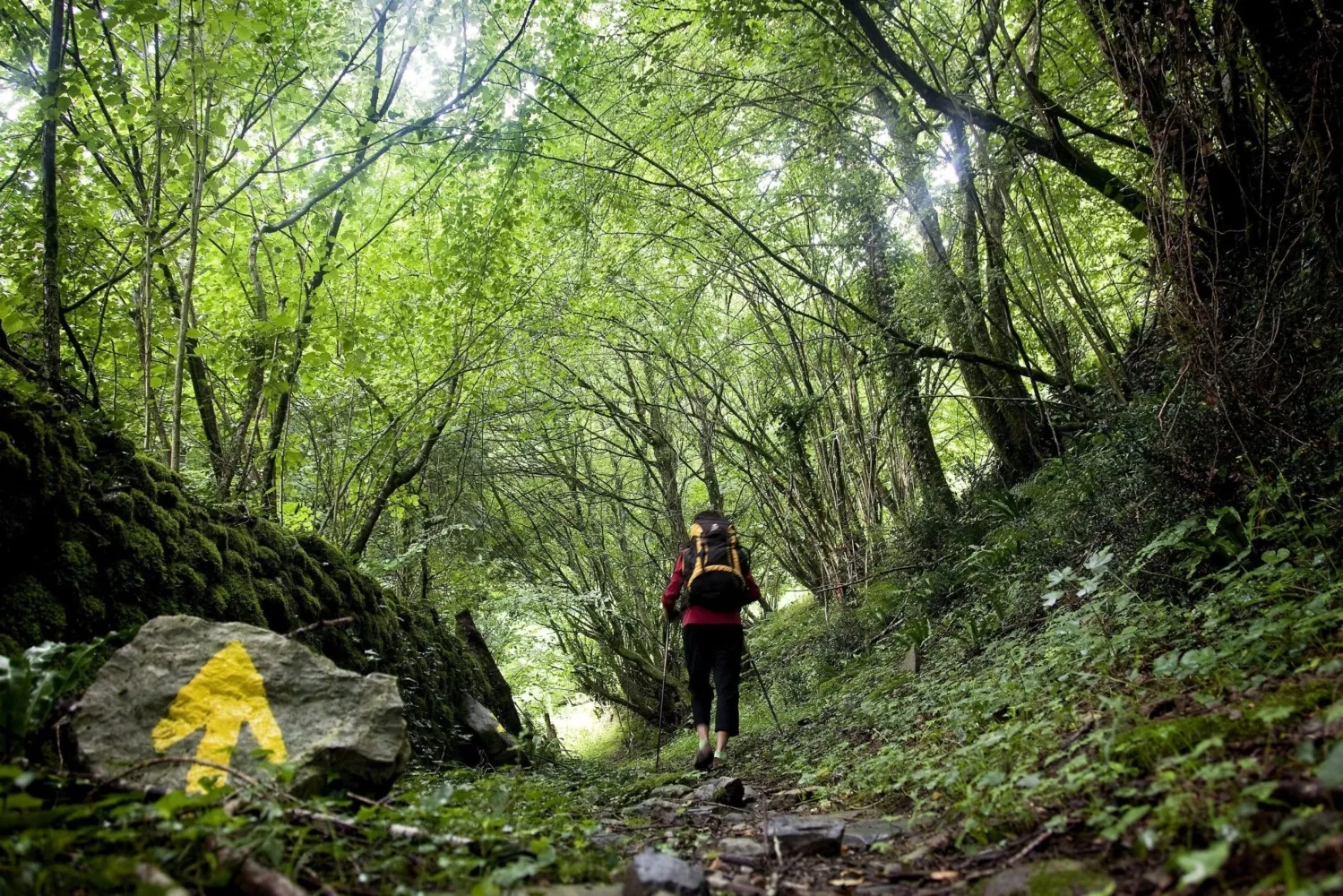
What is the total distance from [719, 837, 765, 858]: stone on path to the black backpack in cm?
252

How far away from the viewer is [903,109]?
562cm

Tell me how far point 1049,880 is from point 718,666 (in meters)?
3.62

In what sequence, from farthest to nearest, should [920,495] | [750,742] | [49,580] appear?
1. [920,495]
2. [750,742]
3. [49,580]

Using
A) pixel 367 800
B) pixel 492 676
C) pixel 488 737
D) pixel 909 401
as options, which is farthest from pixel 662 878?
pixel 909 401

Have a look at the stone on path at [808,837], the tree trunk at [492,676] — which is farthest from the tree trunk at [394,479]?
the stone on path at [808,837]

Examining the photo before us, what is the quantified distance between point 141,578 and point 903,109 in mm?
5613

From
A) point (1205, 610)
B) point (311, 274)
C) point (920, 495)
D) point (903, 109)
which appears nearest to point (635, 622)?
point (920, 495)

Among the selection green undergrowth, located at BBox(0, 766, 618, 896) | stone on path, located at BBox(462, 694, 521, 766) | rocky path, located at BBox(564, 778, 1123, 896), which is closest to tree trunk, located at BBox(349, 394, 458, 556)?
stone on path, located at BBox(462, 694, 521, 766)

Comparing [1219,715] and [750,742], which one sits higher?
[1219,715]

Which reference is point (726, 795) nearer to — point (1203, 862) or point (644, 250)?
point (1203, 862)

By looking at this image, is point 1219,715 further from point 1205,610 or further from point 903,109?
point 903,109

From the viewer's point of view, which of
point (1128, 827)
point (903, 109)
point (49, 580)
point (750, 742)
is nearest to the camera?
point (1128, 827)

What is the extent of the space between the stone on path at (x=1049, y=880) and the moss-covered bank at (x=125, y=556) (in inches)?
120

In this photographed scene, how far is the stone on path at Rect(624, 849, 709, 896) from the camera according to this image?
1950mm
